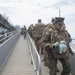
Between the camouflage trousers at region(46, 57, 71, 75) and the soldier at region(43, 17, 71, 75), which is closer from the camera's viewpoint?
the soldier at region(43, 17, 71, 75)

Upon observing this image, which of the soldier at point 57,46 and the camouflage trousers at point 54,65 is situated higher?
the soldier at point 57,46

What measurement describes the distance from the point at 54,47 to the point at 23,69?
160 inches

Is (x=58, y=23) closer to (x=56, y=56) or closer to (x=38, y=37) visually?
(x=56, y=56)

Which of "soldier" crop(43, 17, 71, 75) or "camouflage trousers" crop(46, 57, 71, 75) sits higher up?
"soldier" crop(43, 17, 71, 75)

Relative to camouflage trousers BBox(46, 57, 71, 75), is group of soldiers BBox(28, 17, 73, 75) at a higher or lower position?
higher

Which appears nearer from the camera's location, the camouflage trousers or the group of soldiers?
the group of soldiers

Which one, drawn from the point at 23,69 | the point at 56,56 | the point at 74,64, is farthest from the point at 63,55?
the point at 23,69

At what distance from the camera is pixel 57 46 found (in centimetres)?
741

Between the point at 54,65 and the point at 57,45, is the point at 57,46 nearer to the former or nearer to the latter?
the point at 57,45

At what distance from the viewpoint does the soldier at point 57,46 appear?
7.44 meters

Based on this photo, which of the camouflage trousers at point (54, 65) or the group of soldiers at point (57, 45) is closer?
the group of soldiers at point (57, 45)

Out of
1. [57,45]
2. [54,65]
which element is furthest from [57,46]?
[54,65]

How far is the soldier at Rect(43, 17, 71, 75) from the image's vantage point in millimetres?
7438

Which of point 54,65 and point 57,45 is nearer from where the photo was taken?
point 57,45
